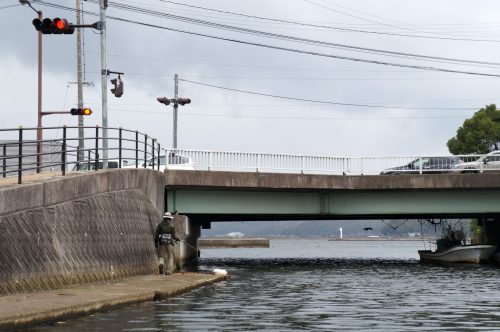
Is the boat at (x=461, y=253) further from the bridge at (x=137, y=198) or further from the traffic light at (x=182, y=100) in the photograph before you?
the traffic light at (x=182, y=100)

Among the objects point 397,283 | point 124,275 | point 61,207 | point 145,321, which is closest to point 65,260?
point 61,207

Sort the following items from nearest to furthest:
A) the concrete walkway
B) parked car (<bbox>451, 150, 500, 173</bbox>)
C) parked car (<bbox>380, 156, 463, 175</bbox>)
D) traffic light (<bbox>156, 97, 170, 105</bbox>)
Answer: the concrete walkway, parked car (<bbox>451, 150, 500, 173</bbox>), parked car (<bbox>380, 156, 463, 175</bbox>), traffic light (<bbox>156, 97, 170, 105</bbox>)

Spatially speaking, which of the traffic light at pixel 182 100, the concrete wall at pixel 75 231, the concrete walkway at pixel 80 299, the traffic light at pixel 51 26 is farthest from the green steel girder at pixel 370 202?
the concrete walkway at pixel 80 299

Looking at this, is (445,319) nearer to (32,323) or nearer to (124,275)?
(32,323)

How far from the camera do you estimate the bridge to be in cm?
1994

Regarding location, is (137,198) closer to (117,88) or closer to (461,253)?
(117,88)

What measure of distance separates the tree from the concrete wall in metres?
56.4

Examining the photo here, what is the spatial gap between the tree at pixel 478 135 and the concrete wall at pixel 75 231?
185 feet

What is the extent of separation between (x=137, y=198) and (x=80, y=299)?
37.1ft

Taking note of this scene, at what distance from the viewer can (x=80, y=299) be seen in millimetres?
17562

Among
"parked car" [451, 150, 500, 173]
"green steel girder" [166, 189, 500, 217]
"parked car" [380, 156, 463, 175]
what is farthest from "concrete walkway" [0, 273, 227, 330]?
"parked car" [451, 150, 500, 173]

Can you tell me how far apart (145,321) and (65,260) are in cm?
639

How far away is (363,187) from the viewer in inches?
1683

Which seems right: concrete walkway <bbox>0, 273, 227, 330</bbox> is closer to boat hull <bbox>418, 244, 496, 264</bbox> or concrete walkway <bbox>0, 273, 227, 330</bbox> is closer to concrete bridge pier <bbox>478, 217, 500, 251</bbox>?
boat hull <bbox>418, 244, 496, 264</bbox>
